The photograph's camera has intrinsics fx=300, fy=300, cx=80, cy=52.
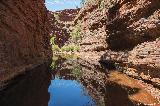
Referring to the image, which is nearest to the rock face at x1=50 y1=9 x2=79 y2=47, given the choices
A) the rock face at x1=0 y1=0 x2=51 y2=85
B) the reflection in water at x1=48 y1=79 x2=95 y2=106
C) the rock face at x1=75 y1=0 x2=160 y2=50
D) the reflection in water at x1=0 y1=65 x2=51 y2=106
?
the rock face at x1=75 y1=0 x2=160 y2=50

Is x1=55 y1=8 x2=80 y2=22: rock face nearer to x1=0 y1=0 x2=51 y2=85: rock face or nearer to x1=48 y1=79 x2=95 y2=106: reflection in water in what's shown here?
x1=0 y1=0 x2=51 y2=85: rock face

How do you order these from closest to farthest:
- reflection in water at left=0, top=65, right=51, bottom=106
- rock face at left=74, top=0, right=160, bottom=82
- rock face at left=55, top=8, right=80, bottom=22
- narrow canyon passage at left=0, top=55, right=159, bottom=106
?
reflection in water at left=0, top=65, right=51, bottom=106 < narrow canyon passage at left=0, top=55, right=159, bottom=106 < rock face at left=74, top=0, right=160, bottom=82 < rock face at left=55, top=8, right=80, bottom=22

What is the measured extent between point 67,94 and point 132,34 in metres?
13.5

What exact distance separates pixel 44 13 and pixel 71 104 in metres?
29.6

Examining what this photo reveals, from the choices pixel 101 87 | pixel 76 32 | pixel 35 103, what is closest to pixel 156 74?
pixel 101 87

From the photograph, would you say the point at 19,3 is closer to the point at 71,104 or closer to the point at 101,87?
the point at 101,87

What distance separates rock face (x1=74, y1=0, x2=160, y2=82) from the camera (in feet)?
88.2

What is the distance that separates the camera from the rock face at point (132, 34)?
26.9 m

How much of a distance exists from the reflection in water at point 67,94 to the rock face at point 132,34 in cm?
600

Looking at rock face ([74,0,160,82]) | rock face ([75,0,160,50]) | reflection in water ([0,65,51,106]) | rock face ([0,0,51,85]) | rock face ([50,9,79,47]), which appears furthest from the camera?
rock face ([50,9,79,47])

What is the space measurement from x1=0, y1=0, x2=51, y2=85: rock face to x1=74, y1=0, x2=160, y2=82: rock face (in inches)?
382

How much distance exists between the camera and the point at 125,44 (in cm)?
3678

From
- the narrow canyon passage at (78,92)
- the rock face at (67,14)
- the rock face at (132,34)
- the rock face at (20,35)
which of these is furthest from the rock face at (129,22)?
the rock face at (67,14)

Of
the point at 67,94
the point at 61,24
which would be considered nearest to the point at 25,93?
the point at 67,94
